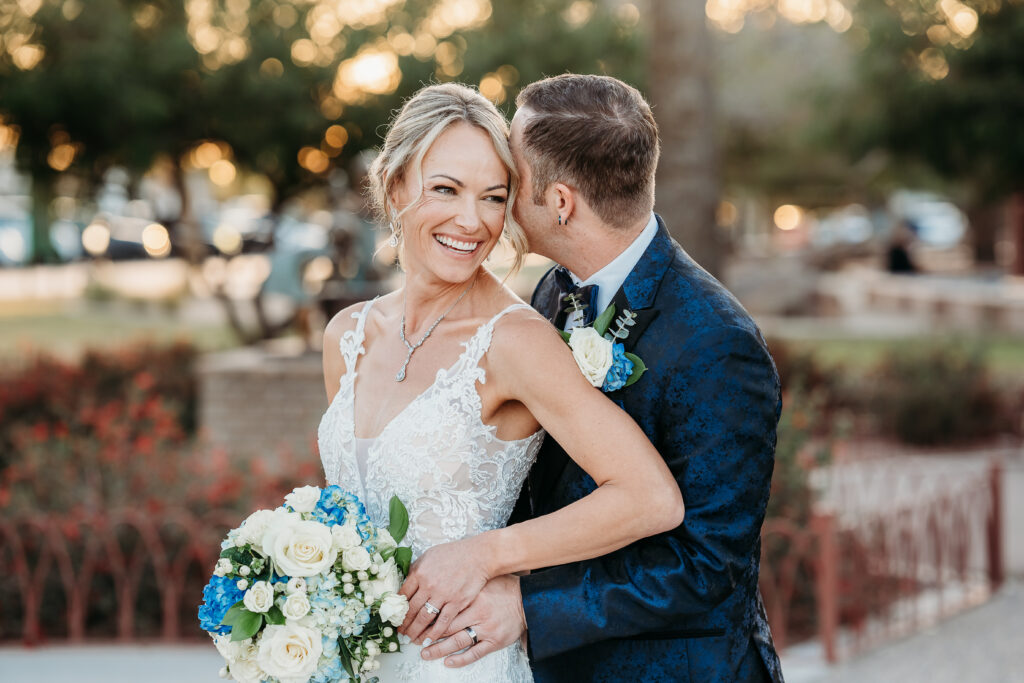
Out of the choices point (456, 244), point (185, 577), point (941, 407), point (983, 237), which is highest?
point (983, 237)

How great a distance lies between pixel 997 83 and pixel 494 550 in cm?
1572

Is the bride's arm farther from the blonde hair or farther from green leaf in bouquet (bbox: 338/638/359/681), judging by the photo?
the blonde hair

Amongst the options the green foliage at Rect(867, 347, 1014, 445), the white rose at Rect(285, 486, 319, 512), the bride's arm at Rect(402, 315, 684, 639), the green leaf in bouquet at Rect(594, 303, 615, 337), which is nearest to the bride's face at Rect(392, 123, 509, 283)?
the bride's arm at Rect(402, 315, 684, 639)

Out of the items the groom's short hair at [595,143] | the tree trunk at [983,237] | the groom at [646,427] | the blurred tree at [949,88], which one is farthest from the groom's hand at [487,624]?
the tree trunk at [983,237]

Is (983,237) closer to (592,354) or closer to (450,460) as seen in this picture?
(450,460)

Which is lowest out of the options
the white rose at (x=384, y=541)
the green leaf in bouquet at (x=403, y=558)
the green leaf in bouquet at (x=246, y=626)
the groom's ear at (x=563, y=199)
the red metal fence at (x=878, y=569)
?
the red metal fence at (x=878, y=569)

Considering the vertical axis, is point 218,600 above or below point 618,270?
below

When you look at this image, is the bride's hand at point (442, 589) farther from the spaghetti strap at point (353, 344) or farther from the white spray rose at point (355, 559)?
the spaghetti strap at point (353, 344)

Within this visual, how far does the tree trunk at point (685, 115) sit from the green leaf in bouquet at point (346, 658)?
6610 mm

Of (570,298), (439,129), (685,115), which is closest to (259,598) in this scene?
(570,298)

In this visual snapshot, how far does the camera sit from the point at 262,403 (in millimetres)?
10570

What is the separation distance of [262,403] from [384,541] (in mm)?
8355

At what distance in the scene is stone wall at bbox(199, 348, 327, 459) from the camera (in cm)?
1046

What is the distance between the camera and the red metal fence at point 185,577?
576 centimetres
